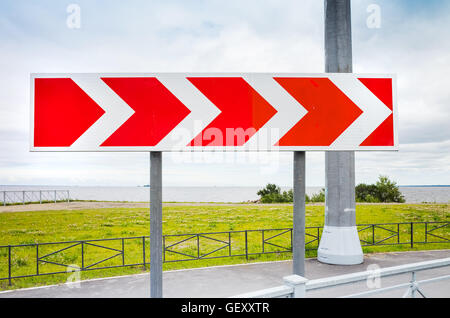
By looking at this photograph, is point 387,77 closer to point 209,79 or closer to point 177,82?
point 209,79

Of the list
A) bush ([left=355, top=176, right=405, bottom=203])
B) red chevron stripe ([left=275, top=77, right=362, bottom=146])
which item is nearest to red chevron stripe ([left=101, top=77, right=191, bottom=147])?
red chevron stripe ([left=275, top=77, right=362, bottom=146])

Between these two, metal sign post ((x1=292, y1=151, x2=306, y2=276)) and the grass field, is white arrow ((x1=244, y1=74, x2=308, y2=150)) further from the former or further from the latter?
the grass field

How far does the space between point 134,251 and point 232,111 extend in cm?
1345

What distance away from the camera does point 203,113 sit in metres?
2.76

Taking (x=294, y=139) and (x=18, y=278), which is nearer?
(x=294, y=139)

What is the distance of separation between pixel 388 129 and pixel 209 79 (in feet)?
5.43

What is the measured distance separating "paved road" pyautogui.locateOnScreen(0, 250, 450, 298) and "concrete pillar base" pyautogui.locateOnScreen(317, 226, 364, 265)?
0.20 m

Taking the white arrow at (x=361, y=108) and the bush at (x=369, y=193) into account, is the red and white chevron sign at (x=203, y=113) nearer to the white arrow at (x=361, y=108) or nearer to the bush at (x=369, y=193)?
the white arrow at (x=361, y=108)

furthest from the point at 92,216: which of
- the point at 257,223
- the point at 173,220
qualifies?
the point at 257,223

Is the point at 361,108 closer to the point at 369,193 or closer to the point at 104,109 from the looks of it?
the point at 104,109

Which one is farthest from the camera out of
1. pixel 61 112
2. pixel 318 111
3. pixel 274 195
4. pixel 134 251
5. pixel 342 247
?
pixel 274 195

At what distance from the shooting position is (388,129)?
2953mm

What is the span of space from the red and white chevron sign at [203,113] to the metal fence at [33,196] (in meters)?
37.2

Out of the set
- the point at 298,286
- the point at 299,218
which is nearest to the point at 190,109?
the point at 299,218
